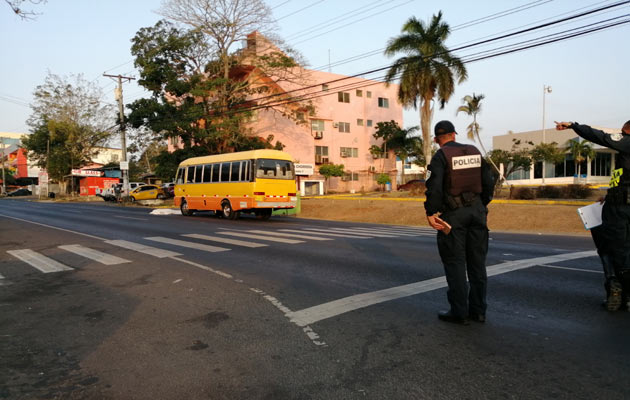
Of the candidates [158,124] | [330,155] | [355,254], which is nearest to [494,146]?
[330,155]

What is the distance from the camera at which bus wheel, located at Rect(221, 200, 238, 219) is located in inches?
778

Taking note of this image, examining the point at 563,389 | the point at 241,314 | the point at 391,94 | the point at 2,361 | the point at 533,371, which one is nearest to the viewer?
the point at 563,389

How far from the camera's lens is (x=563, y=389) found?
2879 millimetres

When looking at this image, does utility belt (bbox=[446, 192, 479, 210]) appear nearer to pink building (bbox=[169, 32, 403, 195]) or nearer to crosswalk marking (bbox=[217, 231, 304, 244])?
crosswalk marking (bbox=[217, 231, 304, 244])

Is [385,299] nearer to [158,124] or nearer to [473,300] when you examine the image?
[473,300]

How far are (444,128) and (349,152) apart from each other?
4852 cm

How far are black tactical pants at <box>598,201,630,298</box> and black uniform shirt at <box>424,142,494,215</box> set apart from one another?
4.70 ft

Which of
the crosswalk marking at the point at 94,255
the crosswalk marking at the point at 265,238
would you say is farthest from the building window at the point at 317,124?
the crosswalk marking at the point at 94,255

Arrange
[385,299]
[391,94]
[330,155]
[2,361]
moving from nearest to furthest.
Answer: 1. [2,361]
2. [385,299]
3. [330,155]
4. [391,94]

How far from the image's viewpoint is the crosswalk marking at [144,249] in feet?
29.0

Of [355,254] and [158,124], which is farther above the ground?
[158,124]

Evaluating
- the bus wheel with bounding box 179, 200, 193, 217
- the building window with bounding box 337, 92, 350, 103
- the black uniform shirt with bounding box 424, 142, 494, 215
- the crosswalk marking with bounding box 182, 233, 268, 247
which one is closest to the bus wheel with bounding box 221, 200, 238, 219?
the bus wheel with bounding box 179, 200, 193, 217

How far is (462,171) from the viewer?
4.22 meters

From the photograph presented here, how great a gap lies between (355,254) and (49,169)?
6146cm
